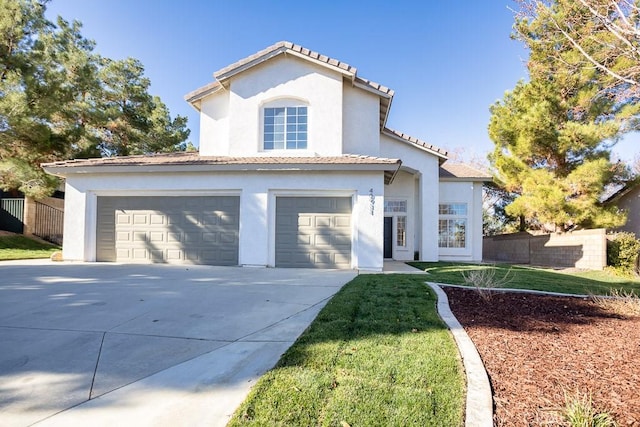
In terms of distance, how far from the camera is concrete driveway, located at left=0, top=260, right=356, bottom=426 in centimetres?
265

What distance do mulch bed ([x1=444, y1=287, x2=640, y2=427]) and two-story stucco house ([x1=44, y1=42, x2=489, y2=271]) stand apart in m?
5.58

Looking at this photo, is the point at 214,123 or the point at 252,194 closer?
the point at 252,194

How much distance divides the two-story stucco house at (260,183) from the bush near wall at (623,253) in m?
10.1

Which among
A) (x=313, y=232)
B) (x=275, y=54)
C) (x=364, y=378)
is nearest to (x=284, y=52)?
(x=275, y=54)

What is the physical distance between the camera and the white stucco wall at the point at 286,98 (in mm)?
12549

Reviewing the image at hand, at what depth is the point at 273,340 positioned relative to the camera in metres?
4.02

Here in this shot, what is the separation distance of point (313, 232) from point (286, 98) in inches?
215

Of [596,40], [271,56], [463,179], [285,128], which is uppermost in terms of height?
[271,56]

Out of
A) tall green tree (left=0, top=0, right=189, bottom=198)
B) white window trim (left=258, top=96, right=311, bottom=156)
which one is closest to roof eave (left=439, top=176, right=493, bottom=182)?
white window trim (left=258, top=96, right=311, bottom=156)

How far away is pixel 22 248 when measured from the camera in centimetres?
1602

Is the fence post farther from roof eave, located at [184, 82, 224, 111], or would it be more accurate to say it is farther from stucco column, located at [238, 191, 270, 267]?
stucco column, located at [238, 191, 270, 267]

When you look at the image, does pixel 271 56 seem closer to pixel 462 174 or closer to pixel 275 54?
pixel 275 54

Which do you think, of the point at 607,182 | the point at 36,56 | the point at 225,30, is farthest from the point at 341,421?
the point at 36,56

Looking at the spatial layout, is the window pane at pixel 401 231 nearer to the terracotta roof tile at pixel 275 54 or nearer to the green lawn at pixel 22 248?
the terracotta roof tile at pixel 275 54
